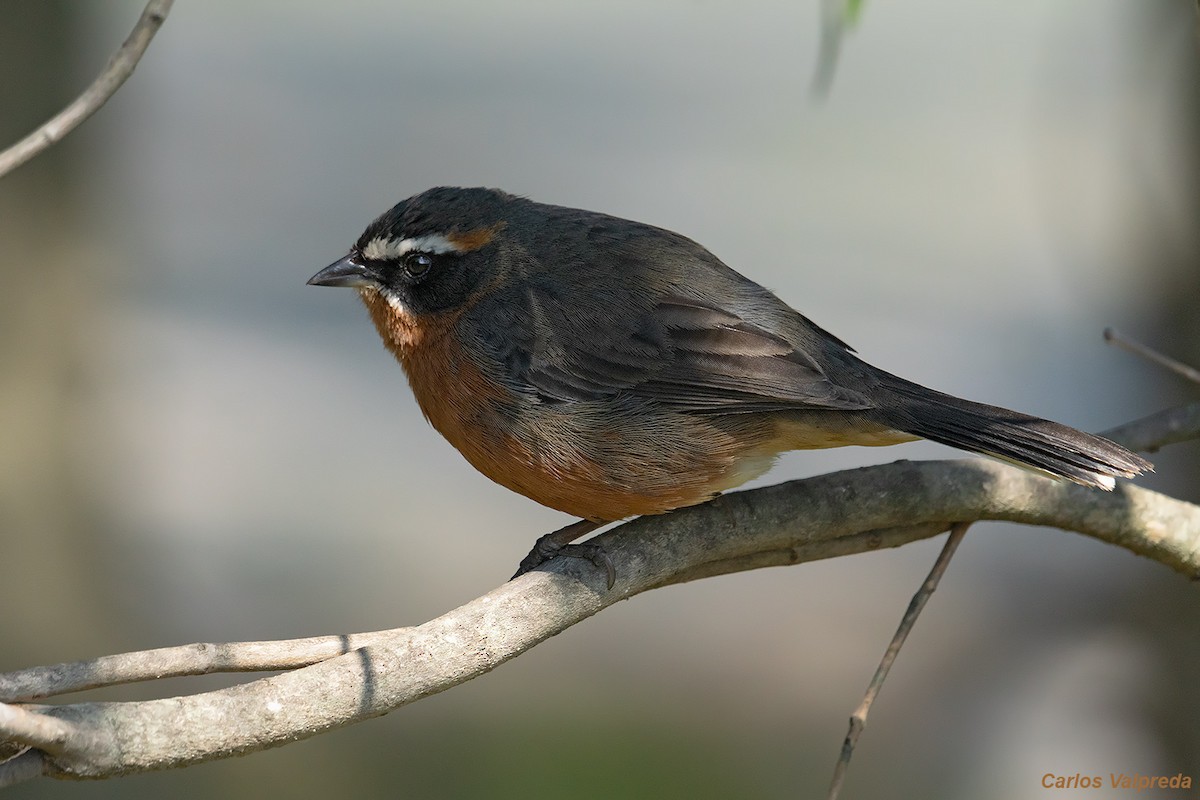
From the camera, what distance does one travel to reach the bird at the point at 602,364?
479 centimetres

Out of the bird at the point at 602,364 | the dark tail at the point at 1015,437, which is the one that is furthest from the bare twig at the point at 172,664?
the dark tail at the point at 1015,437

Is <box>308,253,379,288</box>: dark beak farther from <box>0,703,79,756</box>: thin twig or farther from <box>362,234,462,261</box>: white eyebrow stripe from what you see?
<box>0,703,79,756</box>: thin twig

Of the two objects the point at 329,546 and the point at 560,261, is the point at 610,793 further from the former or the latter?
the point at 560,261

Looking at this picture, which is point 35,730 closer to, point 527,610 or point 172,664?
Result: point 172,664

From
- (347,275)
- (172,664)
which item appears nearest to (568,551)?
(172,664)

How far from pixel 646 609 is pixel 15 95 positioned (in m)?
6.28

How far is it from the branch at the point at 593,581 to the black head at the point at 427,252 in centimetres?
130

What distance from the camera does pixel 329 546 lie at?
11.3m

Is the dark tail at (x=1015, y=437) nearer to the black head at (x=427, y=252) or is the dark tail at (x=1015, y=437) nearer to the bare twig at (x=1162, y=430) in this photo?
the bare twig at (x=1162, y=430)

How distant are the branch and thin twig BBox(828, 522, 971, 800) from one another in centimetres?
22

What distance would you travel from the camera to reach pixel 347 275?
521cm

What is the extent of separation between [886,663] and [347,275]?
2.65 metres

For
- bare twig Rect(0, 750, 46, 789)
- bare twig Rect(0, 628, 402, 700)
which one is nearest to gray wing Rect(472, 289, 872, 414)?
bare twig Rect(0, 628, 402, 700)

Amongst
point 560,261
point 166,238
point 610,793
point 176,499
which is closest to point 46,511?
point 176,499
